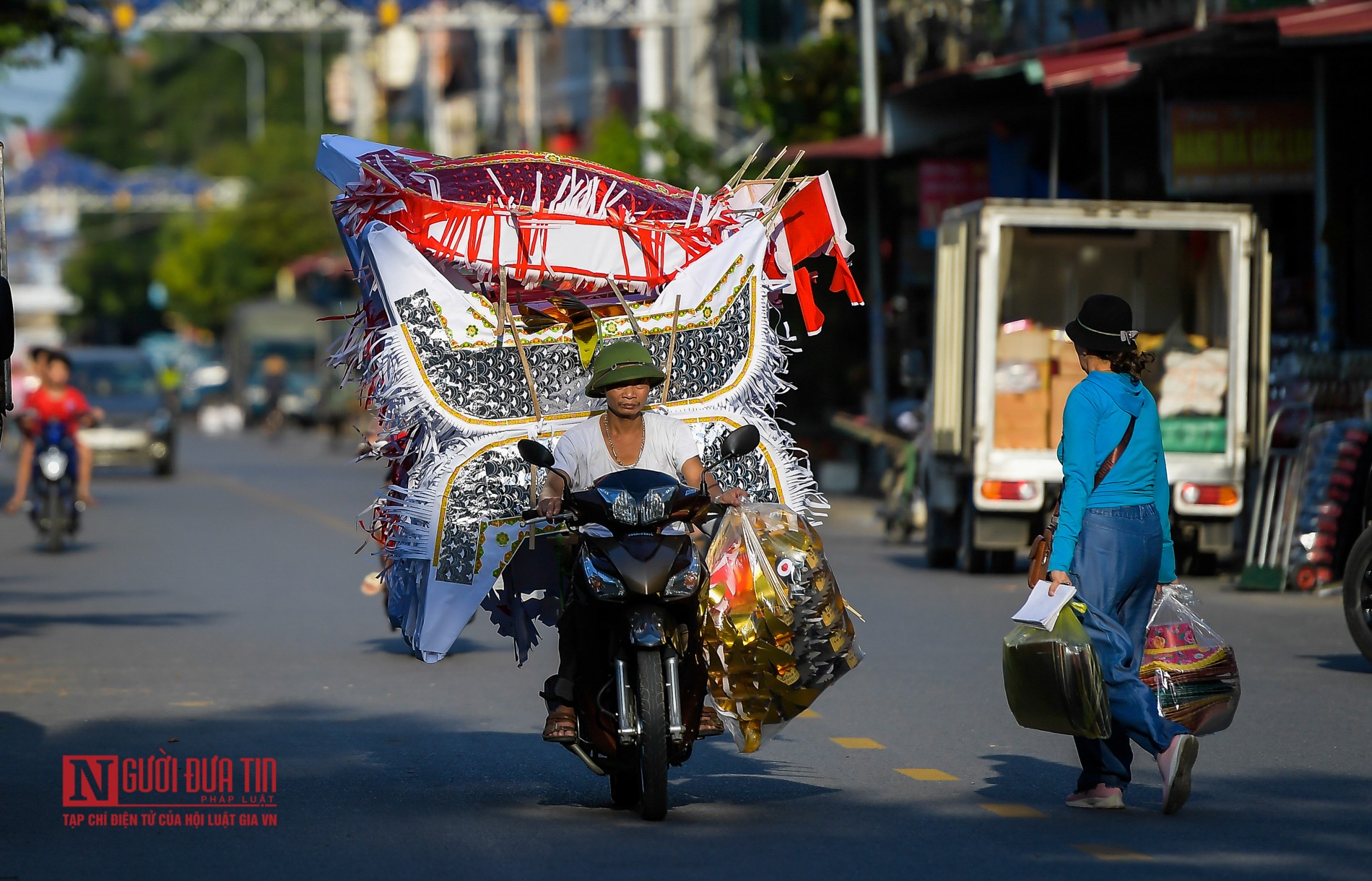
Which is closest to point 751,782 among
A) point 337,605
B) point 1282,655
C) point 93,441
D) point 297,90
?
point 1282,655

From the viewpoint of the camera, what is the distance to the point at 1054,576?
286 inches

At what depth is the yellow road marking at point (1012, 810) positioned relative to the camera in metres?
7.40

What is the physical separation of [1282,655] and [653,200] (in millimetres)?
4977

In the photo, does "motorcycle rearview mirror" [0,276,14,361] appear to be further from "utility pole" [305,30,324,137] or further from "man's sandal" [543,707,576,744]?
"utility pole" [305,30,324,137]

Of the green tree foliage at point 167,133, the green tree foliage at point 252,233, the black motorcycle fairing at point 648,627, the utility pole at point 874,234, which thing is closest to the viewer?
the black motorcycle fairing at point 648,627

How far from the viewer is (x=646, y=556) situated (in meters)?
7.04

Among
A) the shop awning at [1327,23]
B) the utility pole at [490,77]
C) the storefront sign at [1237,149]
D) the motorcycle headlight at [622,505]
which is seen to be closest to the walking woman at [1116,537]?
the motorcycle headlight at [622,505]

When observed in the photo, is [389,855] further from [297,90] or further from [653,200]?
[297,90]

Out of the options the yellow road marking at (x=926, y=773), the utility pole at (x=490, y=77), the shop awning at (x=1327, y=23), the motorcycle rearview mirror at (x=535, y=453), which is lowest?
the yellow road marking at (x=926, y=773)

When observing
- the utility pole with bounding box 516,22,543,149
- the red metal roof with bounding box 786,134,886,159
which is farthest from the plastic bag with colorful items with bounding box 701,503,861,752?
the utility pole with bounding box 516,22,543,149

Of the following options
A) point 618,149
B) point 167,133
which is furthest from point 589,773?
point 167,133

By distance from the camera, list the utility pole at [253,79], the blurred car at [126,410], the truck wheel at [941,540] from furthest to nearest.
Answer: the utility pole at [253,79] < the blurred car at [126,410] < the truck wheel at [941,540]

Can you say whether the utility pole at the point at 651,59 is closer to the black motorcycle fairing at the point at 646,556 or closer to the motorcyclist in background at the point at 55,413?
the motorcyclist in background at the point at 55,413

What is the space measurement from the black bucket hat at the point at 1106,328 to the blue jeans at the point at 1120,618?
55 cm
